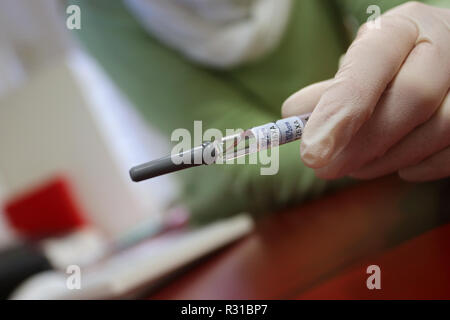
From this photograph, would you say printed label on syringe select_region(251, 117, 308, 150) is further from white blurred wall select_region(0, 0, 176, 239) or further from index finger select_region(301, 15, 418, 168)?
white blurred wall select_region(0, 0, 176, 239)

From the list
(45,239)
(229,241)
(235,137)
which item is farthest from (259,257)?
(45,239)

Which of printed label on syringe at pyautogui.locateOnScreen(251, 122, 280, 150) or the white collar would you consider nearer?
printed label on syringe at pyautogui.locateOnScreen(251, 122, 280, 150)

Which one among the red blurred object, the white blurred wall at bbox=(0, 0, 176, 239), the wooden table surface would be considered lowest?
the wooden table surface

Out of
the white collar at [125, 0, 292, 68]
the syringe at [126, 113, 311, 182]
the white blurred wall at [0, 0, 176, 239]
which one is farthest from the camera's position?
the white blurred wall at [0, 0, 176, 239]

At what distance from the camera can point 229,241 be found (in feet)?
1.38

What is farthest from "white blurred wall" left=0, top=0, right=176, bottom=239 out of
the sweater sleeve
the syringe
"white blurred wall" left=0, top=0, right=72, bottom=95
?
the syringe

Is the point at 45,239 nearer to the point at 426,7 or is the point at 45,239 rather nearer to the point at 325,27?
→ the point at 325,27

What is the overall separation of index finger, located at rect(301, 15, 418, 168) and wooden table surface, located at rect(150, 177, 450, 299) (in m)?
0.09

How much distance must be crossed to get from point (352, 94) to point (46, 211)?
3.82 ft

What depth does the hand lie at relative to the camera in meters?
0.21

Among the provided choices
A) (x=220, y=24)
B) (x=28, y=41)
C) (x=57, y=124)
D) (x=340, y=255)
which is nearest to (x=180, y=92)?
(x=220, y=24)

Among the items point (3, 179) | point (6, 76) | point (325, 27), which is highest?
point (6, 76)

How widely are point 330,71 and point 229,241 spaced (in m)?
0.20

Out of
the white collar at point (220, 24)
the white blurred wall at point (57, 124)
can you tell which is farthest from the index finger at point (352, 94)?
the white blurred wall at point (57, 124)
